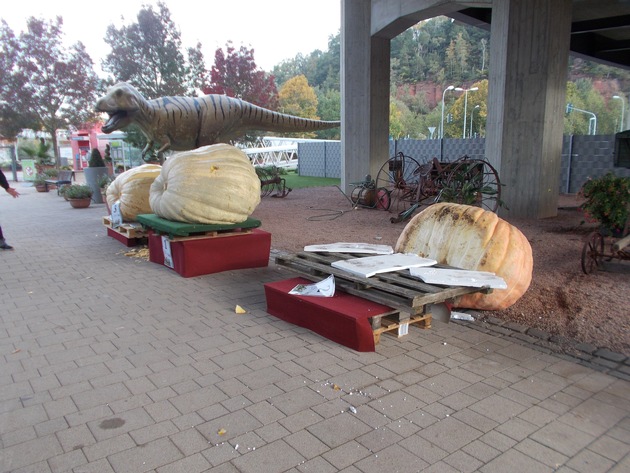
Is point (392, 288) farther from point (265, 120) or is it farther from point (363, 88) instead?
point (363, 88)

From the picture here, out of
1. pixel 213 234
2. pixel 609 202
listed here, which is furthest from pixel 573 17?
pixel 213 234

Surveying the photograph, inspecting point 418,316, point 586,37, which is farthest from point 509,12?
point 586,37

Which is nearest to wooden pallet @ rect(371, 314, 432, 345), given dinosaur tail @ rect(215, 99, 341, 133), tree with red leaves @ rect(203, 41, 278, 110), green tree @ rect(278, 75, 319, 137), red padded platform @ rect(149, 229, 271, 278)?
red padded platform @ rect(149, 229, 271, 278)

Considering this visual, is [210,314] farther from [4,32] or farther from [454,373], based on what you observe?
[4,32]

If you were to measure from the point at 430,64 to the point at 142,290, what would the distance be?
3358 inches

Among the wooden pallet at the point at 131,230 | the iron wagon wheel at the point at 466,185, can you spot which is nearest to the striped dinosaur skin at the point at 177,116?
the wooden pallet at the point at 131,230

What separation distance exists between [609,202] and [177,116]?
9588mm

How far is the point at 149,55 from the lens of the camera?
83.0 feet

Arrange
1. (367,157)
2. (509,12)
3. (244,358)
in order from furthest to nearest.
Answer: (367,157) → (509,12) → (244,358)

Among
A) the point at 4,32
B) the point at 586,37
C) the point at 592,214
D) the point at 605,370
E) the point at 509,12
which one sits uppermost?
the point at 4,32

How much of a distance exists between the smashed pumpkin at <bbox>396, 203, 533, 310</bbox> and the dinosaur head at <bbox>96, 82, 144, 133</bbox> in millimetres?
8346

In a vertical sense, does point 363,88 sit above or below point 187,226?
above

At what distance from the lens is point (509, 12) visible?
10.3 metres

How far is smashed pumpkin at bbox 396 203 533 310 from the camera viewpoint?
4.55 m
